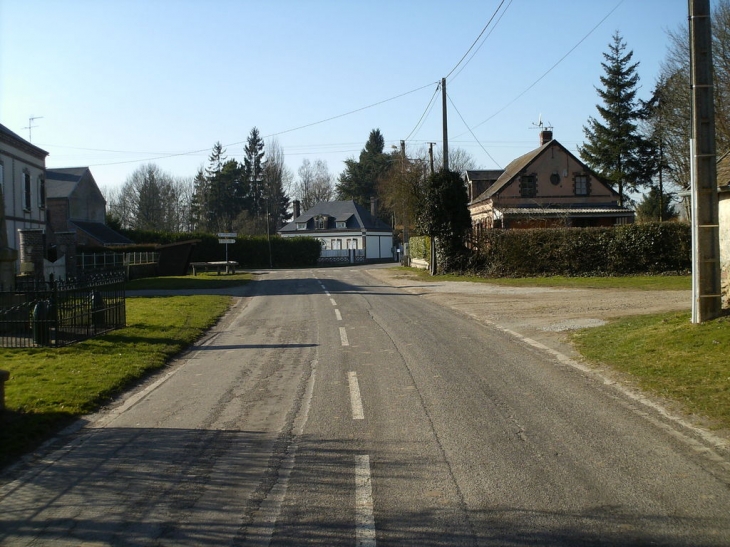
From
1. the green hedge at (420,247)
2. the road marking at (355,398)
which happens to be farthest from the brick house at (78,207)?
the road marking at (355,398)

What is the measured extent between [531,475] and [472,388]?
3.43 meters

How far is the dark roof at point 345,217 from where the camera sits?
82750 millimetres

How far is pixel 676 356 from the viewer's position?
10125mm

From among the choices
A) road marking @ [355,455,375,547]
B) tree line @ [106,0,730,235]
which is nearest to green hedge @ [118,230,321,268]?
tree line @ [106,0,730,235]

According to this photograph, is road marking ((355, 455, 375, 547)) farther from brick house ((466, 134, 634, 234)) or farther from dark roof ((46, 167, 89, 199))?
dark roof ((46, 167, 89, 199))

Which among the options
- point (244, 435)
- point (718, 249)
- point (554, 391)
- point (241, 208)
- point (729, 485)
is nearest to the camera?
point (729, 485)

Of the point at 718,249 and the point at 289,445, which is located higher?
the point at 718,249

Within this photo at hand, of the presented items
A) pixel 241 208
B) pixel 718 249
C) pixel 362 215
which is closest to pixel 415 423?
pixel 718 249

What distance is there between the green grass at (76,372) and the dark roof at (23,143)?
2287 cm

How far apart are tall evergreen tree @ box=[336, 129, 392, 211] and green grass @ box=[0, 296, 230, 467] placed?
78361 millimetres

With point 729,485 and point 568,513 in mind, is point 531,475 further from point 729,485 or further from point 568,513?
point 729,485

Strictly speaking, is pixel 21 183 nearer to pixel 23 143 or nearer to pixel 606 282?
pixel 23 143

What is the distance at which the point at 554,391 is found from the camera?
8891mm

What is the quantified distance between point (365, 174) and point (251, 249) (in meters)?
32.1
